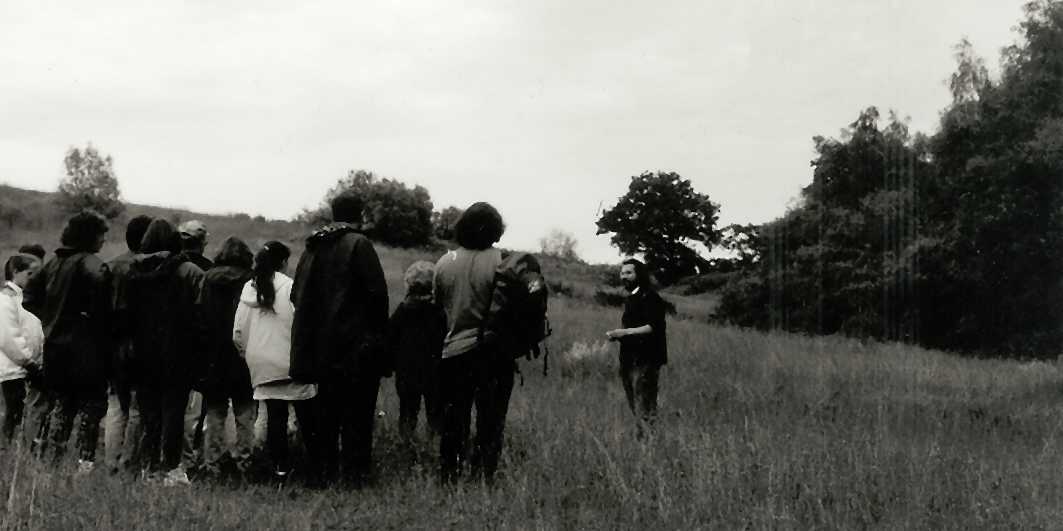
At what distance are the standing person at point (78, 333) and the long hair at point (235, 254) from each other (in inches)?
33.3

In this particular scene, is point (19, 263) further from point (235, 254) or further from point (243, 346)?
point (243, 346)

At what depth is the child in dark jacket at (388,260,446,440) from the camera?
7.42 meters

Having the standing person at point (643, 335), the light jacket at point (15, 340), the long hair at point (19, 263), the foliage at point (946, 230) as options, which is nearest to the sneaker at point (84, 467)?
the light jacket at point (15, 340)

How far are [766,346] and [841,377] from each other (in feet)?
8.80

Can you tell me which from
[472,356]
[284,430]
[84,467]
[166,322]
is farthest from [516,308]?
[84,467]

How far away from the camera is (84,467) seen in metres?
6.19

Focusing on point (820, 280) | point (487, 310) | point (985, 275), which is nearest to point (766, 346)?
point (487, 310)

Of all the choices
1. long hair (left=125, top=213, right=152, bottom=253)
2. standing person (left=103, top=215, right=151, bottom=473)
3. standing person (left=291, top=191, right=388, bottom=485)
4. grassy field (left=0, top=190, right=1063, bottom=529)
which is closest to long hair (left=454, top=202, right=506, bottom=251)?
standing person (left=291, top=191, right=388, bottom=485)

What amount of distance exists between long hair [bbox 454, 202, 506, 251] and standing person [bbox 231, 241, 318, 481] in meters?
1.25

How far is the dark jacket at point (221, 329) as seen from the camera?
6.59m

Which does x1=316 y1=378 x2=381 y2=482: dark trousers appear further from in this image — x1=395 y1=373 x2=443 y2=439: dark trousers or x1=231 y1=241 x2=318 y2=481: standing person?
x1=395 y1=373 x2=443 y2=439: dark trousers

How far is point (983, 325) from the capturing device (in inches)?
1428

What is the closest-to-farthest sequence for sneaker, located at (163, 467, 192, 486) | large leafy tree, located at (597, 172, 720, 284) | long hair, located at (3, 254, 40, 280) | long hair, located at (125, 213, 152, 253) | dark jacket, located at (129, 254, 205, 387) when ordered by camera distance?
sneaker, located at (163, 467, 192, 486) < dark jacket, located at (129, 254, 205, 387) < long hair, located at (125, 213, 152, 253) < long hair, located at (3, 254, 40, 280) < large leafy tree, located at (597, 172, 720, 284)

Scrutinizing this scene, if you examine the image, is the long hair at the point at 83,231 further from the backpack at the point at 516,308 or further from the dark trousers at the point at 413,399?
the backpack at the point at 516,308
